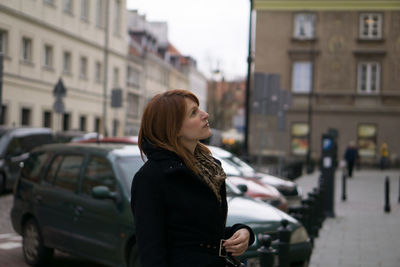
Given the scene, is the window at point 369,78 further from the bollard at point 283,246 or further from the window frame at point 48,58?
the bollard at point 283,246

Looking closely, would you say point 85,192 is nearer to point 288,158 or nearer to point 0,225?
point 0,225

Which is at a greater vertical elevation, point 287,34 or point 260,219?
point 287,34

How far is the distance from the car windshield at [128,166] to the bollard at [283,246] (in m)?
1.68

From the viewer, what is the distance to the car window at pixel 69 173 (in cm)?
729

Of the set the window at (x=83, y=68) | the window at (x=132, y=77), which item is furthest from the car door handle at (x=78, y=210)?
the window at (x=132, y=77)

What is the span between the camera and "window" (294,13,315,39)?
1593 inches

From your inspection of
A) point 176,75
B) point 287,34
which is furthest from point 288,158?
point 176,75

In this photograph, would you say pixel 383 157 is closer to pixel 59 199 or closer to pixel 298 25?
pixel 298 25

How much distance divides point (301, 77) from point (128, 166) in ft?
114

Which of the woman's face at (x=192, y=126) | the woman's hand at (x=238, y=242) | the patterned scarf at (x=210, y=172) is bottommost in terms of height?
the woman's hand at (x=238, y=242)

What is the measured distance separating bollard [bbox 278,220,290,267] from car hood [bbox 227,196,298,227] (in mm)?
303

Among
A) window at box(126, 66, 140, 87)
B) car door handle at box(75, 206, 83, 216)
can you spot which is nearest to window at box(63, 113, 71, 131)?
window at box(126, 66, 140, 87)

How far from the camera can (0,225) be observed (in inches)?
420

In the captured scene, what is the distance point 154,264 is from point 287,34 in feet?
129
